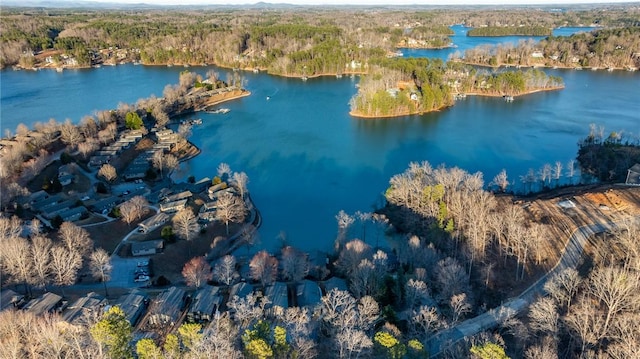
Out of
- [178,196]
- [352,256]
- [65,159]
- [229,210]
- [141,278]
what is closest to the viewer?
[352,256]

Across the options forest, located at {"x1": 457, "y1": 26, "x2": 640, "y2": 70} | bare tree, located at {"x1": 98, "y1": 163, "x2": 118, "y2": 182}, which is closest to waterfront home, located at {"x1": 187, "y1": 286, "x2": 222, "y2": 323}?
bare tree, located at {"x1": 98, "y1": 163, "x2": 118, "y2": 182}

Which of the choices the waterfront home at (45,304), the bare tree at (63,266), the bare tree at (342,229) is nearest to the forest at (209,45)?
the bare tree at (342,229)

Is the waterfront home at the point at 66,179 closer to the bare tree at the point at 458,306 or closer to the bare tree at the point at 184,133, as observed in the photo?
the bare tree at the point at 184,133

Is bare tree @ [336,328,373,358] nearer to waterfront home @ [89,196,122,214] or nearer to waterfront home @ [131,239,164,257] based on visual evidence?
waterfront home @ [131,239,164,257]

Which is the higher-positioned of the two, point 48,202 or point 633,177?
point 633,177

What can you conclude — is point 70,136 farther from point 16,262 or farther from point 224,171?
point 16,262

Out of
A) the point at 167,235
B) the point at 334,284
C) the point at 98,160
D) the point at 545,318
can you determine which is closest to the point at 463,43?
the point at 98,160
